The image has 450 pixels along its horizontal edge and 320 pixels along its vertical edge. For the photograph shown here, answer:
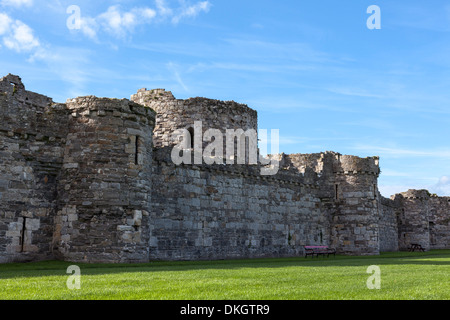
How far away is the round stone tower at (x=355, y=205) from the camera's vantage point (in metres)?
29.4

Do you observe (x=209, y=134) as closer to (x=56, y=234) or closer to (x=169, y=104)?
(x=169, y=104)

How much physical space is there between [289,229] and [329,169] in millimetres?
5615

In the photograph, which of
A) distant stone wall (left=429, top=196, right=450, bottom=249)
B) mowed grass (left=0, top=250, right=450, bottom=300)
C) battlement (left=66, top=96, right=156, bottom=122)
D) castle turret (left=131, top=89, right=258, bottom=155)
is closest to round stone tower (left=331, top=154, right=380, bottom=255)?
castle turret (left=131, top=89, right=258, bottom=155)

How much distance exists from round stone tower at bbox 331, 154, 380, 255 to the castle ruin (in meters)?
0.06

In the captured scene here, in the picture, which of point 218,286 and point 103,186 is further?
point 103,186

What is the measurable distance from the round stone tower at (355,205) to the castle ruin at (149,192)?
58mm

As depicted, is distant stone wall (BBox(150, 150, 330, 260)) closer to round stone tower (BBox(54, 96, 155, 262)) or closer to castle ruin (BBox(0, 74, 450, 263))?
castle ruin (BBox(0, 74, 450, 263))

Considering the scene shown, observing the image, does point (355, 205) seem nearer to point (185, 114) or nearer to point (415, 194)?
point (185, 114)

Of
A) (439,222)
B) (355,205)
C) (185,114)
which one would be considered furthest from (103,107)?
(439,222)

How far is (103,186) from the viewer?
16.7m

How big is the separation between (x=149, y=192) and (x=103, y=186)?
1936 mm
